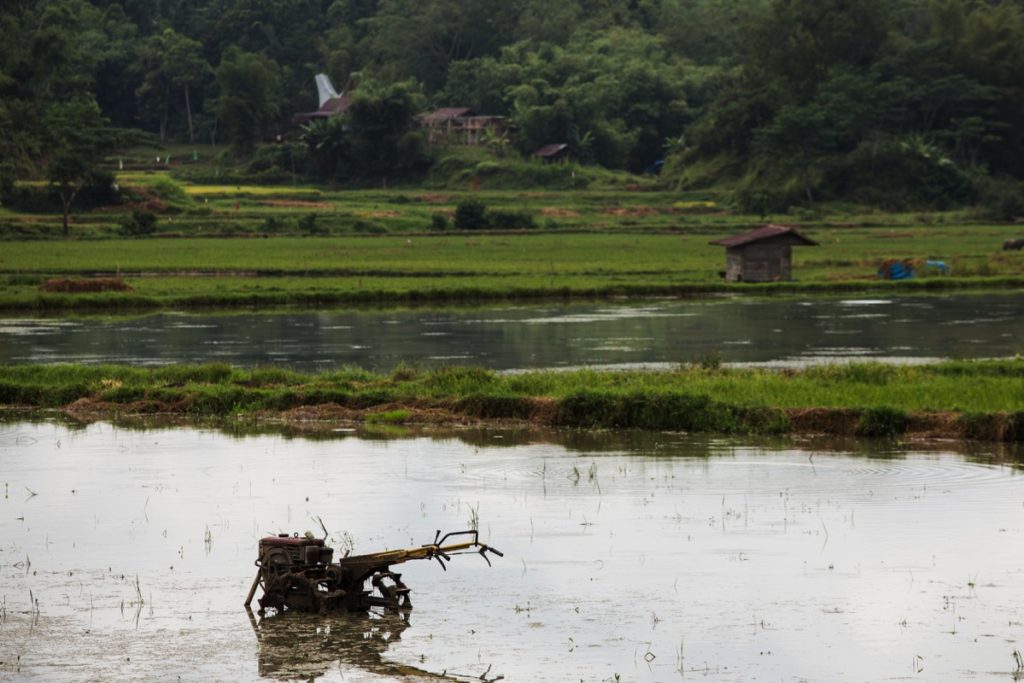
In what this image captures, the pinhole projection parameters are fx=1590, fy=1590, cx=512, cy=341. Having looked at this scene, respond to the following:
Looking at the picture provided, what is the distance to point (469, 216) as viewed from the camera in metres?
53.1

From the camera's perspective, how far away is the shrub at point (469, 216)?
53000 millimetres

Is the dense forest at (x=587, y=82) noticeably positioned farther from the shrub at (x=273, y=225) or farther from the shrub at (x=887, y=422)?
the shrub at (x=887, y=422)

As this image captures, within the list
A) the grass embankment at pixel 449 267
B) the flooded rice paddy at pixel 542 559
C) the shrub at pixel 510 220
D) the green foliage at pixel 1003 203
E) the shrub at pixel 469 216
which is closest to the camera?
the flooded rice paddy at pixel 542 559

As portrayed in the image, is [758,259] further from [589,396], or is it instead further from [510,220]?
[589,396]

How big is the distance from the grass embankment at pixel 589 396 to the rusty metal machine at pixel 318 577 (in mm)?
6996

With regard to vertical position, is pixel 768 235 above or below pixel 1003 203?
above

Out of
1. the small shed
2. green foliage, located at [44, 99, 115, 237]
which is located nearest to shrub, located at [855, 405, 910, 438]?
the small shed

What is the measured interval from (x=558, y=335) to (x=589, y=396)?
31.2ft

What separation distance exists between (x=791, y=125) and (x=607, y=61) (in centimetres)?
1819

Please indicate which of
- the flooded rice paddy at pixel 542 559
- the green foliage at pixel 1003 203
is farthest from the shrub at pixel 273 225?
the flooded rice paddy at pixel 542 559

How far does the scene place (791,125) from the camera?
63531 millimetres

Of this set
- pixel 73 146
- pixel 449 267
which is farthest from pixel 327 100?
pixel 449 267

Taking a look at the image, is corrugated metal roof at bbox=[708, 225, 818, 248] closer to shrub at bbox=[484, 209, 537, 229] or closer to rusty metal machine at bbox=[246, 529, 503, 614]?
shrub at bbox=[484, 209, 537, 229]

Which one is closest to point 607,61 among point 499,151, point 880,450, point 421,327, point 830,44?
point 499,151
